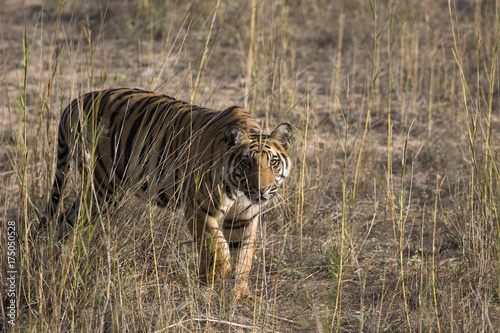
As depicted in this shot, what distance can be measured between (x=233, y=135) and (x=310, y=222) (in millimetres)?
1143

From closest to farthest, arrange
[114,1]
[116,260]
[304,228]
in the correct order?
[116,260] → [304,228] → [114,1]

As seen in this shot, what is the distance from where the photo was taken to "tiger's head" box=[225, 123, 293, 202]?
3.18 metres

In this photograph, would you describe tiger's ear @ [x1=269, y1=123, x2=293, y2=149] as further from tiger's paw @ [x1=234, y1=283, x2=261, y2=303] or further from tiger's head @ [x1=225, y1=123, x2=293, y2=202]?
tiger's paw @ [x1=234, y1=283, x2=261, y2=303]

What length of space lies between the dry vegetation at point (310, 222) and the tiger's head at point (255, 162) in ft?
0.77

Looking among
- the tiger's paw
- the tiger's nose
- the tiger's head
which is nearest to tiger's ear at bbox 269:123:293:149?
the tiger's head

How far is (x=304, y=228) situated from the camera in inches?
163

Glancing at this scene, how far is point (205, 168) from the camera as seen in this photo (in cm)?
339

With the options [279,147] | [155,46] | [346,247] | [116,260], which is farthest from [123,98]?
[155,46]

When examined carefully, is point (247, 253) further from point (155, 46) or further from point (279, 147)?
point (155, 46)

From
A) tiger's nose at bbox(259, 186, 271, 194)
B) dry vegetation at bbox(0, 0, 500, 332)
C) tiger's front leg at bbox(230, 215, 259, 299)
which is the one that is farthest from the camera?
tiger's front leg at bbox(230, 215, 259, 299)

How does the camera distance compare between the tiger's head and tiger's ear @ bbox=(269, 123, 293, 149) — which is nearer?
the tiger's head

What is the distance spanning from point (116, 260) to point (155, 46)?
204 inches

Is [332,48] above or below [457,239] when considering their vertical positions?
above

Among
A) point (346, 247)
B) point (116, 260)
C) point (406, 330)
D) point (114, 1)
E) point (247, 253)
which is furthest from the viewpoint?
point (114, 1)
